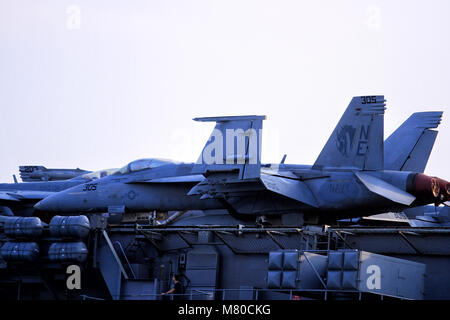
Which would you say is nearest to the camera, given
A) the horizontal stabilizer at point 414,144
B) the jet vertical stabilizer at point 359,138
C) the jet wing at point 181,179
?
the jet vertical stabilizer at point 359,138

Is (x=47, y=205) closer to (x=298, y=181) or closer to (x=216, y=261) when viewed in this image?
(x=298, y=181)

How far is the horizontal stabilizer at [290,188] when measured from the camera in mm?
31127

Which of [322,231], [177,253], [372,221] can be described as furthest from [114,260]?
[372,221]

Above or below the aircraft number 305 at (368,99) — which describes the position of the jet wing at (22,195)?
below

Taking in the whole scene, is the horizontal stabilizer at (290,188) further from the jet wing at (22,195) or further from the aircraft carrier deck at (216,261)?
the jet wing at (22,195)

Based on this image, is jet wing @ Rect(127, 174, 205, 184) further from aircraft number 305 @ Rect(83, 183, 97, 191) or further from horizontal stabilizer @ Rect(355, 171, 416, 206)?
horizontal stabilizer @ Rect(355, 171, 416, 206)

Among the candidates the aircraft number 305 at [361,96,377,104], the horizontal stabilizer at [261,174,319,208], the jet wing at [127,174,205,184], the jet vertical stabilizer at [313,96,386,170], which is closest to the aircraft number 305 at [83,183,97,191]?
the jet wing at [127,174,205,184]

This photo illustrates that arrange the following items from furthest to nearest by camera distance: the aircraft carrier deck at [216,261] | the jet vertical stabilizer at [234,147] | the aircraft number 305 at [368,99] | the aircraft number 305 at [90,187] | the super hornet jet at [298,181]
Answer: the aircraft number 305 at [90,187]
the aircraft number 305 at [368,99]
the super hornet jet at [298,181]
the jet vertical stabilizer at [234,147]
the aircraft carrier deck at [216,261]

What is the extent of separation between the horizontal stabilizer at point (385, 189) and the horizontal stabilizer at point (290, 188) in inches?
81.9

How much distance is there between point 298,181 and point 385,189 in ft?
12.6

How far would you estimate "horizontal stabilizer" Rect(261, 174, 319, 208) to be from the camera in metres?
31.1

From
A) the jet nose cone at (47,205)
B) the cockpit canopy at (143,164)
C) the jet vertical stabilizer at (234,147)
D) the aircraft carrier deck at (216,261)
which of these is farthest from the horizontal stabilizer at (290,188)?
the jet nose cone at (47,205)

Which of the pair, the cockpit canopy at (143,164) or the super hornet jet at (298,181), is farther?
the cockpit canopy at (143,164)

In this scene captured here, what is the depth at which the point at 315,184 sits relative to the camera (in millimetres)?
32219
